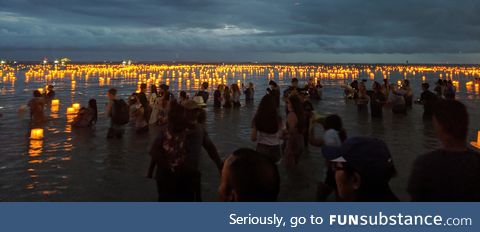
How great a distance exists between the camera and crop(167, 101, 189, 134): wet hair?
4.51 meters

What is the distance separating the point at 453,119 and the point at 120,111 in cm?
1031

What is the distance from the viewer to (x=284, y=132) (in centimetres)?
734

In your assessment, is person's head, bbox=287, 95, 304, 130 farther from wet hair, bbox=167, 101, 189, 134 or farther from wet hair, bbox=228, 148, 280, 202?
wet hair, bbox=228, 148, 280, 202

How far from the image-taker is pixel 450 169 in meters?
2.75

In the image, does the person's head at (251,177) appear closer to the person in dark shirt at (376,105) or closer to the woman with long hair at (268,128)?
the woman with long hair at (268,128)

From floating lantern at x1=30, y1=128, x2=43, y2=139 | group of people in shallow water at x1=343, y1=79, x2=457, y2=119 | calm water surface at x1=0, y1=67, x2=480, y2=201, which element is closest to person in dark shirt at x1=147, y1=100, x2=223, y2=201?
calm water surface at x1=0, y1=67, x2=480, y2=201

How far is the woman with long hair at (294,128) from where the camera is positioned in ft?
23.0

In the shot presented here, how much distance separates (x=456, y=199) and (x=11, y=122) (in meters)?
17.8

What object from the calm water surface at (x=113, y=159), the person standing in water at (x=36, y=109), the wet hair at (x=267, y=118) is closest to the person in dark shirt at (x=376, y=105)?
the calm water surface at (x=113, y=159)

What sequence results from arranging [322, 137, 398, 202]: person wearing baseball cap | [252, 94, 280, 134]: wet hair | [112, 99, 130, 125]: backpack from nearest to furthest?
[322, 137, 398, 202]: person wearing baseball cap < [252, 94, 280, 134]: wet hair < [112, 99, 130, 125]: backpack

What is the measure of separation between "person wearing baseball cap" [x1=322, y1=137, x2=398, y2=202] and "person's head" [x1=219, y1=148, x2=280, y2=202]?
0.60 m

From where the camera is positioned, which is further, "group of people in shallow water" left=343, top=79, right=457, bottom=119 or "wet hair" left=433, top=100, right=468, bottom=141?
"group of people in shallow water" left=343, top=79, right=457, bottom=119

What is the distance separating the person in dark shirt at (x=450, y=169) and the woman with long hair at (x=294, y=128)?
4128 millimetres

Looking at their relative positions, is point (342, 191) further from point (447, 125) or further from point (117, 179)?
point (117, 179)
